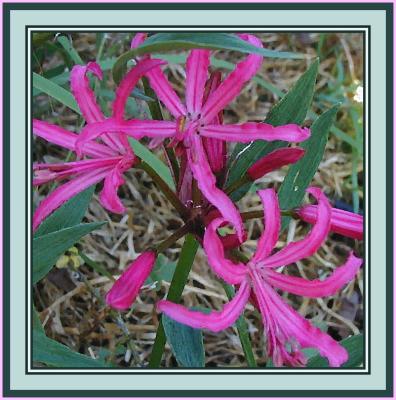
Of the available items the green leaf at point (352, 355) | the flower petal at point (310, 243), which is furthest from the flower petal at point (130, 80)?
the green leaf at point (352, 355)

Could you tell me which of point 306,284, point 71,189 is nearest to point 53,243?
point 71,189

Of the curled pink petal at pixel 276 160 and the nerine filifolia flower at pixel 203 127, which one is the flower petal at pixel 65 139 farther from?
the curled pink petal at pixel 276 160

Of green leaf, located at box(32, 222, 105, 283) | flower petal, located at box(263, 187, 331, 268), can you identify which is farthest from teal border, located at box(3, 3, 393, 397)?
flower petal, located at box(263, 187, 331, 268)

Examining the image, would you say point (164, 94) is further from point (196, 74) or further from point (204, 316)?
point (204, 316)

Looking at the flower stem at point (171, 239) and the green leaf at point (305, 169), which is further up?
the green leaf at point (305, 169)

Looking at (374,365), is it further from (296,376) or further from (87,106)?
(87,106)

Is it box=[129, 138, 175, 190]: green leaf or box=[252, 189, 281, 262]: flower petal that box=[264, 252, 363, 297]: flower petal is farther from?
box=[129, 138, 175, 190]: green leaf
